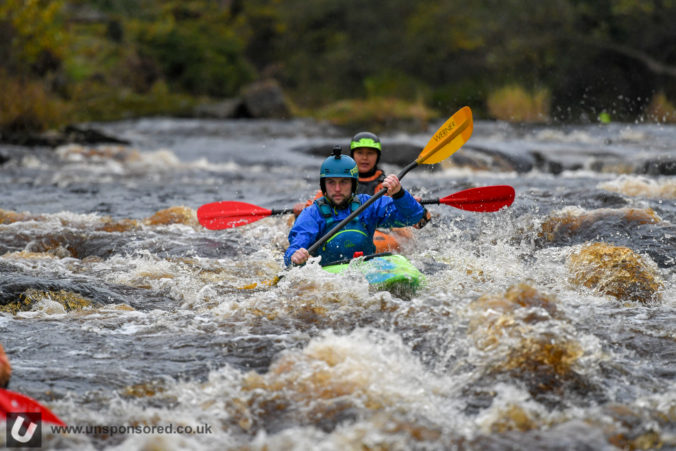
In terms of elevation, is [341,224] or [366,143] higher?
[366,143]

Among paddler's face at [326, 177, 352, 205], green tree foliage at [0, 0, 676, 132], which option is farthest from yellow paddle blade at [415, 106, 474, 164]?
green tree foliage at [0, 0, 676, 132]

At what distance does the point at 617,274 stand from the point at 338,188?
2.18 meters

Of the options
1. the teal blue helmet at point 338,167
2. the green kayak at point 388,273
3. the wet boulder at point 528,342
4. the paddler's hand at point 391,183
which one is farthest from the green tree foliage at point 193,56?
the wet boulder at point 528,342

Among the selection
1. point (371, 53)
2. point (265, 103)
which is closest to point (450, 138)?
point (265, 103)

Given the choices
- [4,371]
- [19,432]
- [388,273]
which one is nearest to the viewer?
[19,432]

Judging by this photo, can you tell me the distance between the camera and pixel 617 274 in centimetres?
554

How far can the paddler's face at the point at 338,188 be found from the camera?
575 centimetres

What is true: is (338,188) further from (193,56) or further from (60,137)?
(193,56)

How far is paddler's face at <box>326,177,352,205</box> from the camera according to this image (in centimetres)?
575

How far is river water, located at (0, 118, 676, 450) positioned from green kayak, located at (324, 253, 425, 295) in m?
0.08

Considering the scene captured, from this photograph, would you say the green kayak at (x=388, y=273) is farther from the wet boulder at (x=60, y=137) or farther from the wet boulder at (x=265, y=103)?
the wet boulder at (x=265, y=103)

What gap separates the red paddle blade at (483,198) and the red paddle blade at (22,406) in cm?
431

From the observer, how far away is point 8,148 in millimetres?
14852

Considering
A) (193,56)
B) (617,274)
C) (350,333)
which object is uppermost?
(193,56)
